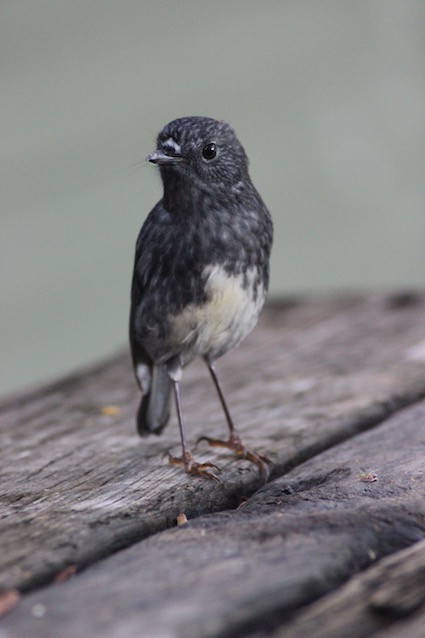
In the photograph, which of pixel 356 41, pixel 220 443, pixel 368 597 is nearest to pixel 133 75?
pixel 356 41

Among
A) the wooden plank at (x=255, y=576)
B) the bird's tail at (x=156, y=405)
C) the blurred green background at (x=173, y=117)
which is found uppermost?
the blurred green background at (x=173, y=117)

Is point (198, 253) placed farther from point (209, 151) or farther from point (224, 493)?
point (224, 493)

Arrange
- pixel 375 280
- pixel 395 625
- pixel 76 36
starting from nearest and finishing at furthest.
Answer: pixel 395 625
pixel 76 36
pixel 375 280

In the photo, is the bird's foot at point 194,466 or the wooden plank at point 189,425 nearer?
the wooden plank at point 189,425

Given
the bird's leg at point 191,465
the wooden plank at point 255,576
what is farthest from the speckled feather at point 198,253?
the wooden plank at point 255,576

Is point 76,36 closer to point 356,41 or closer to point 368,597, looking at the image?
point 356,41

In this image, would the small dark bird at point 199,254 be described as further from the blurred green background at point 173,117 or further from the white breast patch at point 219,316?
A: the blurred green background at point 173,117
